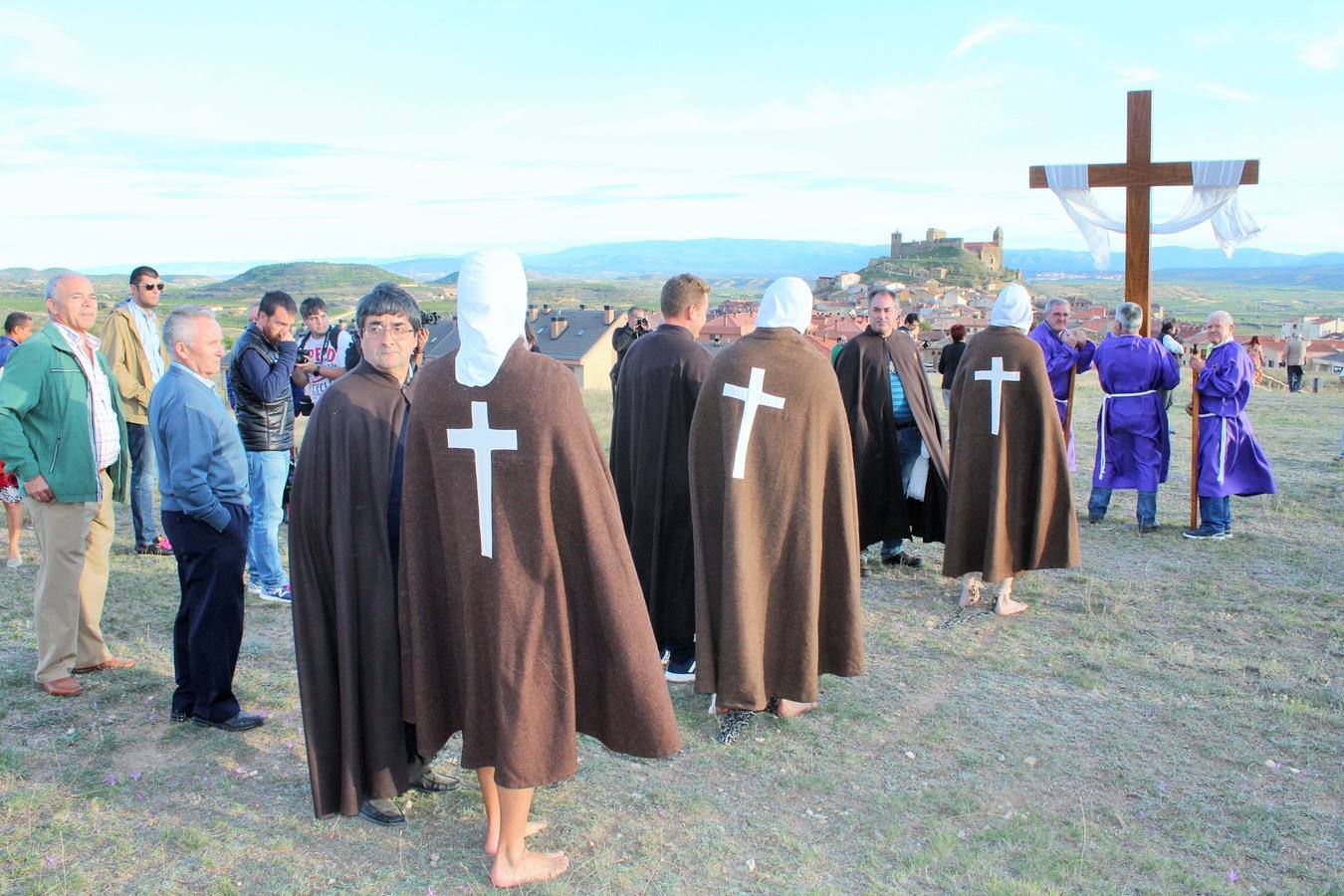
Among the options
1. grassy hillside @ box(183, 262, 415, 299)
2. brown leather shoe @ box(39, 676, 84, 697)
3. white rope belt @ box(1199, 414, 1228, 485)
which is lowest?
brown leather shoe @ box(39, 676, 84, 697)

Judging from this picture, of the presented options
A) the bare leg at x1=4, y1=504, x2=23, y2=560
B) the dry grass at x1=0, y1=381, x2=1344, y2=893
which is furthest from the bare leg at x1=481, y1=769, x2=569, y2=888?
the bare leg at x1=4, y1=504, x2=23, y2=560

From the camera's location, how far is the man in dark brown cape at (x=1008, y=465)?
6188 mm

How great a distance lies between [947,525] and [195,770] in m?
4.44

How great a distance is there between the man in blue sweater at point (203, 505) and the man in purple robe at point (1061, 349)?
6.83 m

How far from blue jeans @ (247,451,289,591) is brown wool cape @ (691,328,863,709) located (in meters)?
3.09

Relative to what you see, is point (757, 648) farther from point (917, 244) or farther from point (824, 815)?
point (917, 244)

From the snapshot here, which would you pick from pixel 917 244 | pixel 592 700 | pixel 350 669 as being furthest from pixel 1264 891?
pixel 917 244

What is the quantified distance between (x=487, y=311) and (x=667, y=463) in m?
2.26

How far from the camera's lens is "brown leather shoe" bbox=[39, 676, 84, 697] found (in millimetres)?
4941

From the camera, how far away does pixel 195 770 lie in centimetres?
427

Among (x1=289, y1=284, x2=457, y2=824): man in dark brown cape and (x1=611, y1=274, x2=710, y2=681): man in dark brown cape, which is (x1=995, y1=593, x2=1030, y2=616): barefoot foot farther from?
(x1=289, y1=284, x2=457, y2=824): man in dark brown cape

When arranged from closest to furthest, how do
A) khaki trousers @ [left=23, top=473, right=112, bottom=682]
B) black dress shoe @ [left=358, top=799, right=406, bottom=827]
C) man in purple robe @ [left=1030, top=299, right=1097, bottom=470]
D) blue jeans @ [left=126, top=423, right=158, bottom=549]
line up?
black dress shoe @ [left=358, top=799, right=406, bottom=827]
khaki trousers @ [left=23, top=473, right=112, bottom=682]
blue jeans @ [left=126, top=423, right=158, bottom=549]
man in purple robe @ [left=1030, top=299, right=1097, bottom=470]

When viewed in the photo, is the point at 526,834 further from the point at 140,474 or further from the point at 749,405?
the point at 140,474

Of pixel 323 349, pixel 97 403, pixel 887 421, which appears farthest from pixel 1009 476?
pixel 323 349
